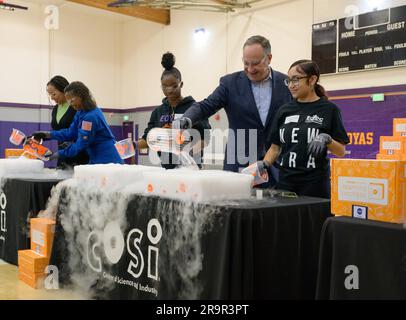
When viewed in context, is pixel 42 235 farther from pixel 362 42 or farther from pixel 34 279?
pixel 362 42

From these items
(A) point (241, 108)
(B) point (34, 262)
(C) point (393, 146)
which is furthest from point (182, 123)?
(C) point (393, 146)

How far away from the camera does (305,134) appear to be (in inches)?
82.7

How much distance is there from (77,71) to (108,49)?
2.96ft

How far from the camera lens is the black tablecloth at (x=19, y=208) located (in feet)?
9.14

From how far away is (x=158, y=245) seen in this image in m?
1.89

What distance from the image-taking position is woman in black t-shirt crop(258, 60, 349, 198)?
6.86ft

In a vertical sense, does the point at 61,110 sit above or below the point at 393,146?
above

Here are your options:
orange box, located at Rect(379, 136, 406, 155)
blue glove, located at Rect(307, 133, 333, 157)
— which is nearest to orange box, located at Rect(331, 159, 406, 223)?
blue glove, located at Rect(307, 133, 333, 157)

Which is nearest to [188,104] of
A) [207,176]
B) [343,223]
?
[207,176]

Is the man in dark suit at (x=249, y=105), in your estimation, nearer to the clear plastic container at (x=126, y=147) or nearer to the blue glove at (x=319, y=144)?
the blue glove at (x=319, y=144)

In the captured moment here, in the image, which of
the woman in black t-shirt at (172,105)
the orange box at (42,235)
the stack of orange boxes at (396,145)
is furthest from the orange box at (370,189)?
the stack of orange boxes at (396,145)

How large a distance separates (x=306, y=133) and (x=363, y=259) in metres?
0.82

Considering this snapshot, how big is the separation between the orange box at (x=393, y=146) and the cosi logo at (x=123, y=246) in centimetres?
272
